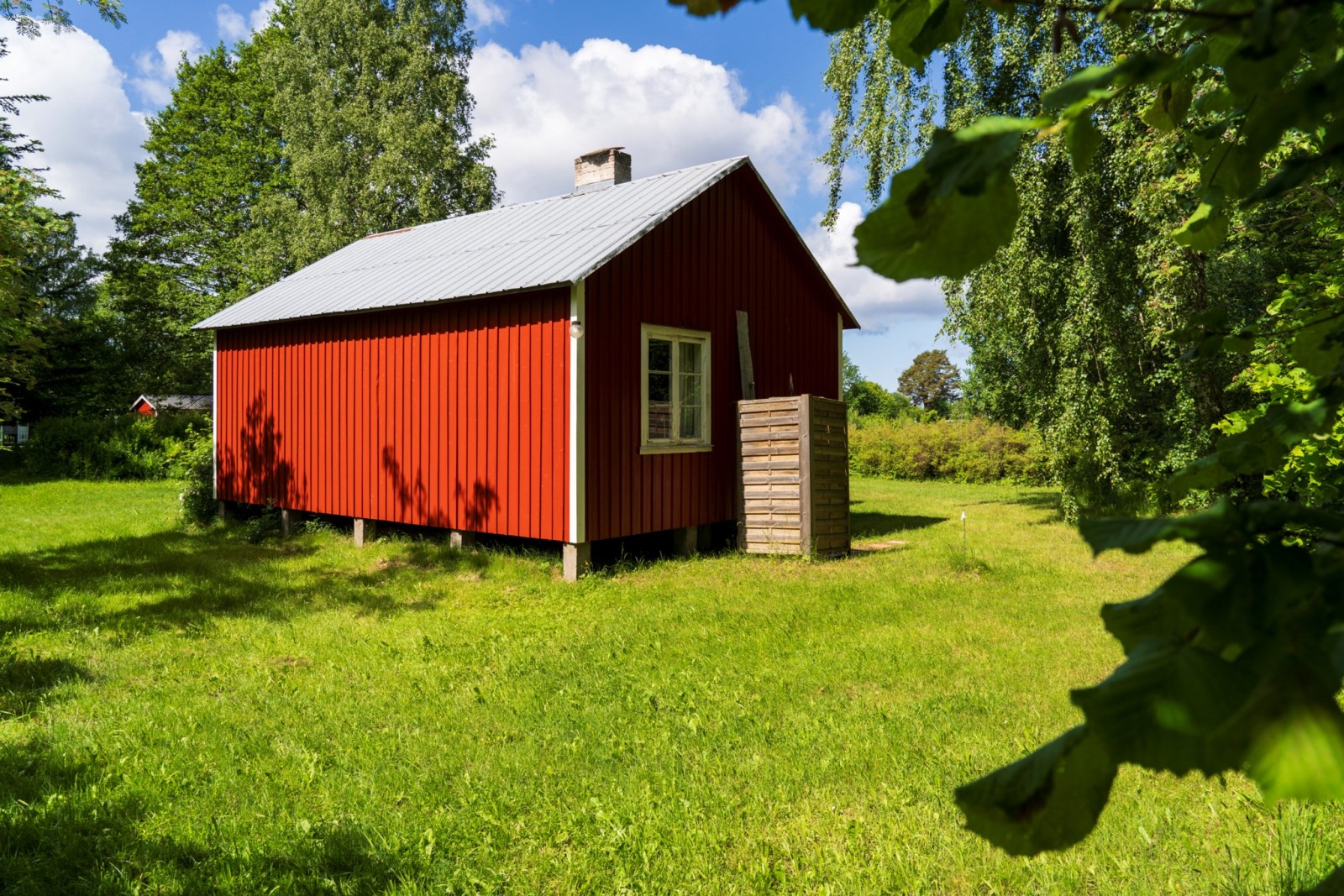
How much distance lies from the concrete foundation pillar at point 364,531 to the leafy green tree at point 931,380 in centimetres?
5503

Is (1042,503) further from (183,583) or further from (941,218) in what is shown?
(941,218)

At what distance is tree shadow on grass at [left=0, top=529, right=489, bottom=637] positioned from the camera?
7.39 metres

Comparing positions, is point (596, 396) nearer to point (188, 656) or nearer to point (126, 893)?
point (188, 656)

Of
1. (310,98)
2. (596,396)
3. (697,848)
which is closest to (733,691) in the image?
(697,848)

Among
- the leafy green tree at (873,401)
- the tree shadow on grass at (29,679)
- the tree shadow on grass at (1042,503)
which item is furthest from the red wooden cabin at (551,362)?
the leafy green tree at (873,401)

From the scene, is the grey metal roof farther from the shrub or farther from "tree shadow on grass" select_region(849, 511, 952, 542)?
"tree shadow on grass" select_region(849, 511, 952, 542)

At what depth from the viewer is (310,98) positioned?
2467 cm

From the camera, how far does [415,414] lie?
34.7 ft

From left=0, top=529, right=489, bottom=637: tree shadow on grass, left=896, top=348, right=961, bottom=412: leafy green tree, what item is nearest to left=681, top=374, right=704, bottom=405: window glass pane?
left=0, top=529, right=489, bottom=637: tree shadow on grass

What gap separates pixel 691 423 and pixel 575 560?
2589 millimetres

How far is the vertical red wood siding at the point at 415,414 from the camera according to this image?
9.27 metres

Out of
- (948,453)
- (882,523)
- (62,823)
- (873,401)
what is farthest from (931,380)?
(62,823)

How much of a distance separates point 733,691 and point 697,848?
1.88 m

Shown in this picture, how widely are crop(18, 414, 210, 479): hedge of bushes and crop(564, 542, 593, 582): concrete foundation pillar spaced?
16.0 m
